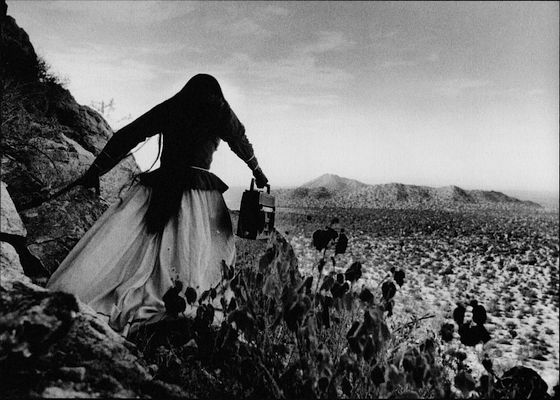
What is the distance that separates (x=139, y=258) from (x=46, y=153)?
243 cm

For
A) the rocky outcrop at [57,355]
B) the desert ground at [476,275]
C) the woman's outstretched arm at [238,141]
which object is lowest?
the desert ground at [476,275]

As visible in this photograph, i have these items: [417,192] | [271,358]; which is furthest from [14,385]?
[417,192]

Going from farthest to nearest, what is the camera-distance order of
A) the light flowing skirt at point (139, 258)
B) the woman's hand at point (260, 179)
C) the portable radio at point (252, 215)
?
the woman's hand at point (260, 179) → the portable radio at point (252, 215) → the light flowing skirt at point (139, 258)

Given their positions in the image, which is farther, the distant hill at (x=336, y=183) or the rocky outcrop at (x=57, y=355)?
the distant hill at (x=336, y=183)

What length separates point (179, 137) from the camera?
3084mm

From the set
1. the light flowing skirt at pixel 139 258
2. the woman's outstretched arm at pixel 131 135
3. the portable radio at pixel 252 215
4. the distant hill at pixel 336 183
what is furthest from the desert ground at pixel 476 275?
the distant hill at pixel 336 183

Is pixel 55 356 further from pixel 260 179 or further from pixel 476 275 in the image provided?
pixel 476 275

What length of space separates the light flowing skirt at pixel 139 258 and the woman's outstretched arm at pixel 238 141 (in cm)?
53

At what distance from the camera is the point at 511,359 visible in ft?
12.3

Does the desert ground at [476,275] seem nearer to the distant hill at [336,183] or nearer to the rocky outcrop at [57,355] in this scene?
the rocky outcrop at [57,355]

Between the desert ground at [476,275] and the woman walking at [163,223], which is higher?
the woman walking at [163,223]

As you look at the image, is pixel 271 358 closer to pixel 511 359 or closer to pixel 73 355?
pixel 73 355

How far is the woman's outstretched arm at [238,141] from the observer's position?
3201mm

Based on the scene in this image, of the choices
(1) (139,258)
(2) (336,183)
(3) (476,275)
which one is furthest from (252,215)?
(2) (336,183)
